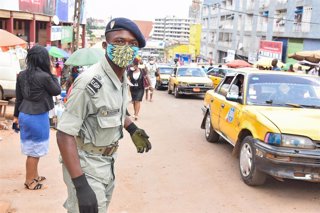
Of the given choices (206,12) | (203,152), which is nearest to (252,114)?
(203,152)

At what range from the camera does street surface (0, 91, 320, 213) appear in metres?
5.01

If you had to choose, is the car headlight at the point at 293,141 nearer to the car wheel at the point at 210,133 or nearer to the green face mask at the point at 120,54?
the green face mask at the point at 120,54

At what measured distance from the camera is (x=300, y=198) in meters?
5.48

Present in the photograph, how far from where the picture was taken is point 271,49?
3928cm

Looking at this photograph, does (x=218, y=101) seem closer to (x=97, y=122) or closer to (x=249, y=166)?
(x=249, y=166)

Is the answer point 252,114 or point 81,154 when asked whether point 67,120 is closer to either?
point 81,154

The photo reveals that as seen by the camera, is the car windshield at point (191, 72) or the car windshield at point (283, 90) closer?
the car windshield at point (283, 90)

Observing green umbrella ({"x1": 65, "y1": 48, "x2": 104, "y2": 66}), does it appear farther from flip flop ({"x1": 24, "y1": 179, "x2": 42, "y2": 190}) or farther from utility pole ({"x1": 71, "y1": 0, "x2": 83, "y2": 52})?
utility pole ({"x1": 71, "y1": 0, "x2": 83, "y2": 52})

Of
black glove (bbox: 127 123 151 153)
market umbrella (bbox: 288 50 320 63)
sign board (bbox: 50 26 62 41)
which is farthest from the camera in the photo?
sign board (bbox: 50 26 62 41)

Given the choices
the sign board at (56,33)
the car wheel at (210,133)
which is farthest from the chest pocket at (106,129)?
the sign board at (56,33)

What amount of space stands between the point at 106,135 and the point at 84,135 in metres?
0.15

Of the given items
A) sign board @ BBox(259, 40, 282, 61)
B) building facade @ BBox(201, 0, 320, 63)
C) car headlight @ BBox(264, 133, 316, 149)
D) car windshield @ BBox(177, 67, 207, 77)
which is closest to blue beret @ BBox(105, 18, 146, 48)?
car headlight @ BBox(264, 133, 316, 149)

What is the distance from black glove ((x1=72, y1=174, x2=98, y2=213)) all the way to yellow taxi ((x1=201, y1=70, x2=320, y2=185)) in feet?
10.6

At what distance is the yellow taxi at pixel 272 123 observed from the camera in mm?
5203
